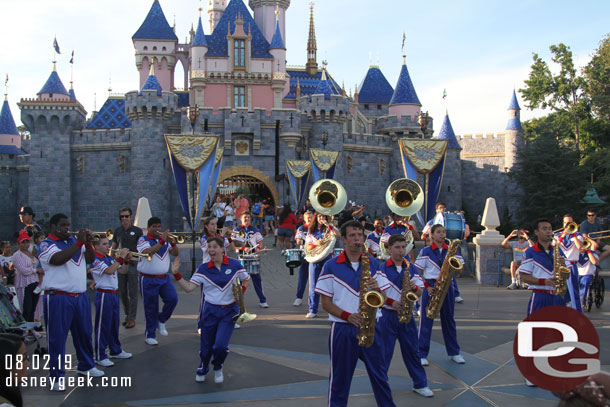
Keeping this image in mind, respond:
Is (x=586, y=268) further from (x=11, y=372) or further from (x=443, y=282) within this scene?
(x=11, y=372)

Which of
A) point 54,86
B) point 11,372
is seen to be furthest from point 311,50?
point 11,372

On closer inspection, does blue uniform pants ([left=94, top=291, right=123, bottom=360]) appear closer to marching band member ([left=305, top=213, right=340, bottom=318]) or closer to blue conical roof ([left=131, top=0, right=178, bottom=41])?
marching band member ([left=305, top=213, right=340, bottom=318])

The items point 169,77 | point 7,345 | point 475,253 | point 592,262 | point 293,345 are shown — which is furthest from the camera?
point 169,77

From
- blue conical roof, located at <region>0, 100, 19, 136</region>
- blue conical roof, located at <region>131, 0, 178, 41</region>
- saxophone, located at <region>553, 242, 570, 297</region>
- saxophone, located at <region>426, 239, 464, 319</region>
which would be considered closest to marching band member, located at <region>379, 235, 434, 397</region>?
saxophone, located at <region>426, 239, 464, 319</region>

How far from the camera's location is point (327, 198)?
405 inches

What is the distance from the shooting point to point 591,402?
7.48 feet

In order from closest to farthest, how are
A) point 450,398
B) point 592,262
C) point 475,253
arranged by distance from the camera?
point 450,398, point 592,262, point 475,253

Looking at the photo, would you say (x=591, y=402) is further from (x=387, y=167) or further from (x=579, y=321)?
(x=387, y=167)

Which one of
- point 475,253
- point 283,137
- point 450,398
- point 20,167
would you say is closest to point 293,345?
point 450,398

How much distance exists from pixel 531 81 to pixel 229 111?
21.6m

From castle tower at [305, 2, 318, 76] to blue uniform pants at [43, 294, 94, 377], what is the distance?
42.5 m

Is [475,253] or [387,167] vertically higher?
[387,167]

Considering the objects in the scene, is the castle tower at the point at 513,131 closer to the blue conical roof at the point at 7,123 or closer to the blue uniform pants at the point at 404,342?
the blue conical roof at the point at 7,123

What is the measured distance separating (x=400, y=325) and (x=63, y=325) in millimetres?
3539
